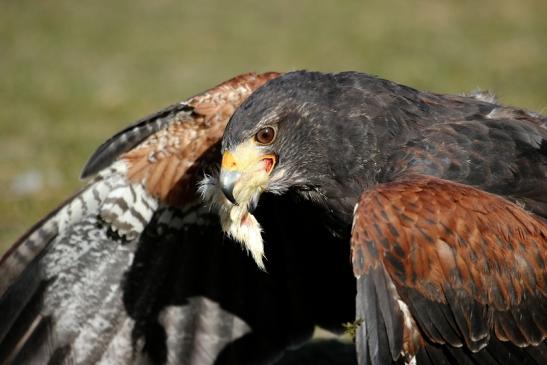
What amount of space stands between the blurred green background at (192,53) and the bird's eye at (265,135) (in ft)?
17.7

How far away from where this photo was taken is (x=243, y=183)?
505 centimetres

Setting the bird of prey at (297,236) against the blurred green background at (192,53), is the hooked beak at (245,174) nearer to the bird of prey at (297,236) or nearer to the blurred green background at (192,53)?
the bird of prey at (297,236)

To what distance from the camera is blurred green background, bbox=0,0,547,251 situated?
12.7 metres

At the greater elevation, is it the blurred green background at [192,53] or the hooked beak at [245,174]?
the blurred green background at [192,53]

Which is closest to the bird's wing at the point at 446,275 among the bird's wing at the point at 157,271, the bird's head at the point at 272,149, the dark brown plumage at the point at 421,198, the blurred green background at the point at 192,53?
the dark brown plumage at the point at 421,198

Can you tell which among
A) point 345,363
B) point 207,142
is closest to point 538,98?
point 345,363

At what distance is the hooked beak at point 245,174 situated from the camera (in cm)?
502

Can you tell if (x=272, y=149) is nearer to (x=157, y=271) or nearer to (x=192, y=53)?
(x=157, y=271)

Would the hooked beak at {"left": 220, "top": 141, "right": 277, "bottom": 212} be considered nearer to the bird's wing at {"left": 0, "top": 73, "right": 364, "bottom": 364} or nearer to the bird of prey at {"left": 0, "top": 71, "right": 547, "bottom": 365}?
the bird of prey at {"left": 0, "top": 71, "right": 547, "bottom": 365}

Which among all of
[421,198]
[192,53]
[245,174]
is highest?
[192,53]

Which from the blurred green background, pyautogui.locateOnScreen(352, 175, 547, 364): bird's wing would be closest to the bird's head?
pyautogui.locateOnScreen(352, 175, 547, 364): bird's wing

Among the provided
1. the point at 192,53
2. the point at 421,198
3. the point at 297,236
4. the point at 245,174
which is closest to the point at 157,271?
the point at 297,236

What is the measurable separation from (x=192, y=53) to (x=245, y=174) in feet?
39.8

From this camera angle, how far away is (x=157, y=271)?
21.6ft
